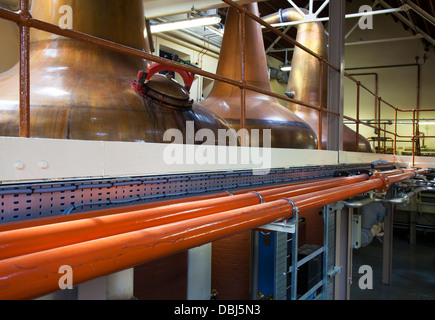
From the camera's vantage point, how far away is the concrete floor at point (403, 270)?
726 centimetres

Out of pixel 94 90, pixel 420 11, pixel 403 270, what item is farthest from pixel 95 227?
pixel 403 270

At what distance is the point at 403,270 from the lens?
8586 millimetres

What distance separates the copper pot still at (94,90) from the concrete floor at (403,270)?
6488 mm

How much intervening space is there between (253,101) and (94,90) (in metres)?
2.80

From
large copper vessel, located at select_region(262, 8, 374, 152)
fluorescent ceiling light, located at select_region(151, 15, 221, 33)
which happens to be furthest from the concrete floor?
fluorescent ceiling light, located at select_region(151, 15, 221, 33)

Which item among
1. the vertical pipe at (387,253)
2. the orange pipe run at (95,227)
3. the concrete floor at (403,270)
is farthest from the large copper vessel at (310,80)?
the orange pipe run at (95,227)

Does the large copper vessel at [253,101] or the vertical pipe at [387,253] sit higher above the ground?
the large copper vessel at [253,101]

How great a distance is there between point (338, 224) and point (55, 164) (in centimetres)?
404

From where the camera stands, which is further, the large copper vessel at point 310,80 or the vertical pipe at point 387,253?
the vertical pipe at point 387,253

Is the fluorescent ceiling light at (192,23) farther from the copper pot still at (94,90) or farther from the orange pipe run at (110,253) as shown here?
the orange pipe run at (110,253)

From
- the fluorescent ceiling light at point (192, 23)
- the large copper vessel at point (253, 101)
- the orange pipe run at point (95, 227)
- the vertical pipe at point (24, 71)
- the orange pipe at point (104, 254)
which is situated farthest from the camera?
the fluorescent ceiling light at point (192, 23)

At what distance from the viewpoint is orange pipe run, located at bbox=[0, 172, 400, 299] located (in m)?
0.84

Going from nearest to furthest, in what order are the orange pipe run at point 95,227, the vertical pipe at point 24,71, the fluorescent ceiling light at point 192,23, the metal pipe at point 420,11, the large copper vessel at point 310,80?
the orange pipe run at point 95,227, the vertical pipe at point 24,71, the fluorescent ceiling light at point 192,23, the large copper vessel at point 310,80, the metal pipe at point 420,11

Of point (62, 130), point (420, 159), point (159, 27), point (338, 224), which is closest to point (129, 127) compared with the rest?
point (62, 130)
